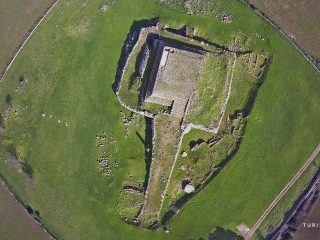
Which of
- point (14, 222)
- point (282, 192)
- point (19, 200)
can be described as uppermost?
point (19, 200)

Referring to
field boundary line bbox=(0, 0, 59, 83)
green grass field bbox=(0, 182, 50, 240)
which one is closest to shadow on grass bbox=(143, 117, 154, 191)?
green grass field bbox=(0, 182, 50, 240)

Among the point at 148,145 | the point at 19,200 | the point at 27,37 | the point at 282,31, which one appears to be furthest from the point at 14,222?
the point at 282,31

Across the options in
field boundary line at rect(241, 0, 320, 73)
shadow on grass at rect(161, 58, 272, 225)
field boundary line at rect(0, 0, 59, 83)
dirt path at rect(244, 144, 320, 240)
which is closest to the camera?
field boundary line at rect(0, 0, 59, 83)

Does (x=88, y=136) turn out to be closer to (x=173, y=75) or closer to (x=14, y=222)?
(x=173, y=75)

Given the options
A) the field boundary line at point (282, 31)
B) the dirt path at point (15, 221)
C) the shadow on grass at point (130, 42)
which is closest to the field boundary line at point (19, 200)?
the dirt path at point (15, 221)

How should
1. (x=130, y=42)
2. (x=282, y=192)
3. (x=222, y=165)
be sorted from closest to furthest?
(x=130, y=42)
(x=222, y=165)
(x=282, y=192)

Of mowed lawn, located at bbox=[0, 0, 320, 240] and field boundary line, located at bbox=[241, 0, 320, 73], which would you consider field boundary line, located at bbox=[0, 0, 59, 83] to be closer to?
mowed lawn, located at bbox=[0, 0, 320, 240]

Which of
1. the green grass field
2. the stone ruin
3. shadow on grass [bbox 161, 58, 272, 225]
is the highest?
the stone ruin
